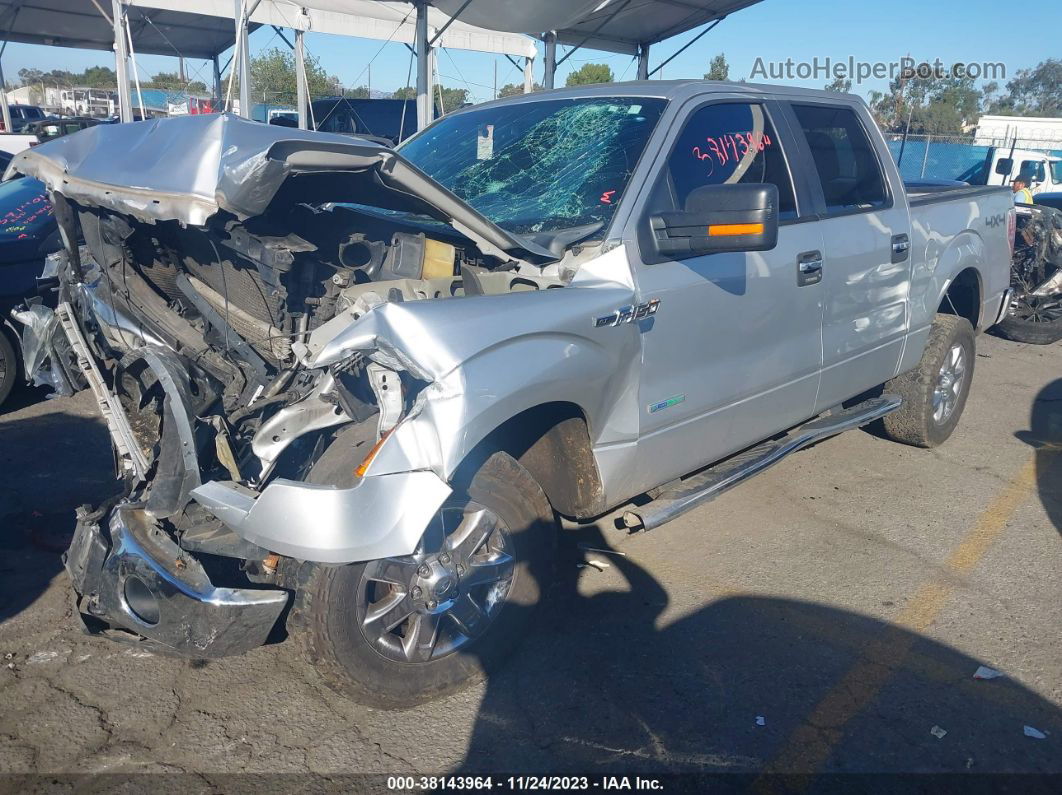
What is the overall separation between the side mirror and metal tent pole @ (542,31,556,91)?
11.6 meters

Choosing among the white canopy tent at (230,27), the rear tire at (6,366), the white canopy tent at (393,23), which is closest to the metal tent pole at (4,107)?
the white canopy tent at (230,27)

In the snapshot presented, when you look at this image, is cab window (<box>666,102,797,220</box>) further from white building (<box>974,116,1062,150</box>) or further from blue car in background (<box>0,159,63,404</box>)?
white building (<box>974,116,1062,150</box>)

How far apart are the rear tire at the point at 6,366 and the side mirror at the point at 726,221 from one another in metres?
4.87

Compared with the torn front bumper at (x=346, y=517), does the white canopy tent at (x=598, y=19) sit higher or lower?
higher

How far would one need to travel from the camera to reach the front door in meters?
3.44

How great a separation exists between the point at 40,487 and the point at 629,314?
3.55m

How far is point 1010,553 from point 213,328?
12.9 feet

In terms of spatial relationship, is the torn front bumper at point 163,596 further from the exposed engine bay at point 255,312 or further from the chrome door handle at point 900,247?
the chrome door handle at point 900,247

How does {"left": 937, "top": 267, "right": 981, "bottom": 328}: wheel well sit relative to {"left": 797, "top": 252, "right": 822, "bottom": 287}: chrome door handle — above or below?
below

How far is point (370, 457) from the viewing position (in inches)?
103

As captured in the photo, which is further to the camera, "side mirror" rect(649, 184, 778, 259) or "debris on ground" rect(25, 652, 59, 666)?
"debris on ground" rect(25, 652, 59, 666)

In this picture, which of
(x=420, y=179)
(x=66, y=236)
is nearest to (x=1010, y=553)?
(x=420, y=179)

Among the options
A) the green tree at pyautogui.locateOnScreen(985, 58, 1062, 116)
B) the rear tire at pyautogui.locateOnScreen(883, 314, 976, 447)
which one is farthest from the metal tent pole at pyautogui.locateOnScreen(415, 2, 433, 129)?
the green tree at pyautogui.locateOnScreen(985, 58, 1062, 116)

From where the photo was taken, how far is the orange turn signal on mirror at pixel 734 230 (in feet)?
9.98
